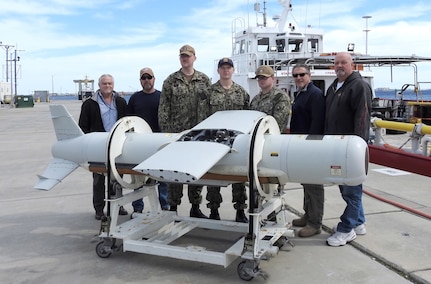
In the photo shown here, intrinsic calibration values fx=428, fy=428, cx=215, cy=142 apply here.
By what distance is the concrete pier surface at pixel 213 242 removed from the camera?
347cm

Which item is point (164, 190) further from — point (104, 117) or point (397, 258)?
point (397, 258)

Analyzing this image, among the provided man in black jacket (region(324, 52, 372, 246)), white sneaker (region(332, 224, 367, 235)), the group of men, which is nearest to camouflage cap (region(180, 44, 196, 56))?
the group of men

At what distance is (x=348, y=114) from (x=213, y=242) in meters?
1.81

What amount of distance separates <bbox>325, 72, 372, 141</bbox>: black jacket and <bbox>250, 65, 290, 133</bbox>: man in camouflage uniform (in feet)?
1.39

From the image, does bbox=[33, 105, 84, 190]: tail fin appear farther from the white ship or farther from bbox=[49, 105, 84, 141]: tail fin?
the white ship

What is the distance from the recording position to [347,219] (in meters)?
4.08

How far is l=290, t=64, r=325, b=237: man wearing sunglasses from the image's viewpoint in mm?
4227

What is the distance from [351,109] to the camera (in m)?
3.96

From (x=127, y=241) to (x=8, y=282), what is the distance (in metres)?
0.98

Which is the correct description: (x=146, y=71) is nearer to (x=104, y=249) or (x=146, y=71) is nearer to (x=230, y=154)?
(x=230, y=154)

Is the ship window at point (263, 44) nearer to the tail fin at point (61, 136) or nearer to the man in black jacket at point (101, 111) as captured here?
the man in black jacket at point (101, 111)

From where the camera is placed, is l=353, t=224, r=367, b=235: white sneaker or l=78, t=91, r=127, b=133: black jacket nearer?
l=353, t=224, r=367, b=235: white sneaker

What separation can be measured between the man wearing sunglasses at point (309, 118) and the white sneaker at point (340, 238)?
0.28m

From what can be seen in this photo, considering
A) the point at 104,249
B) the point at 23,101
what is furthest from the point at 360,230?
the point at 23,101
